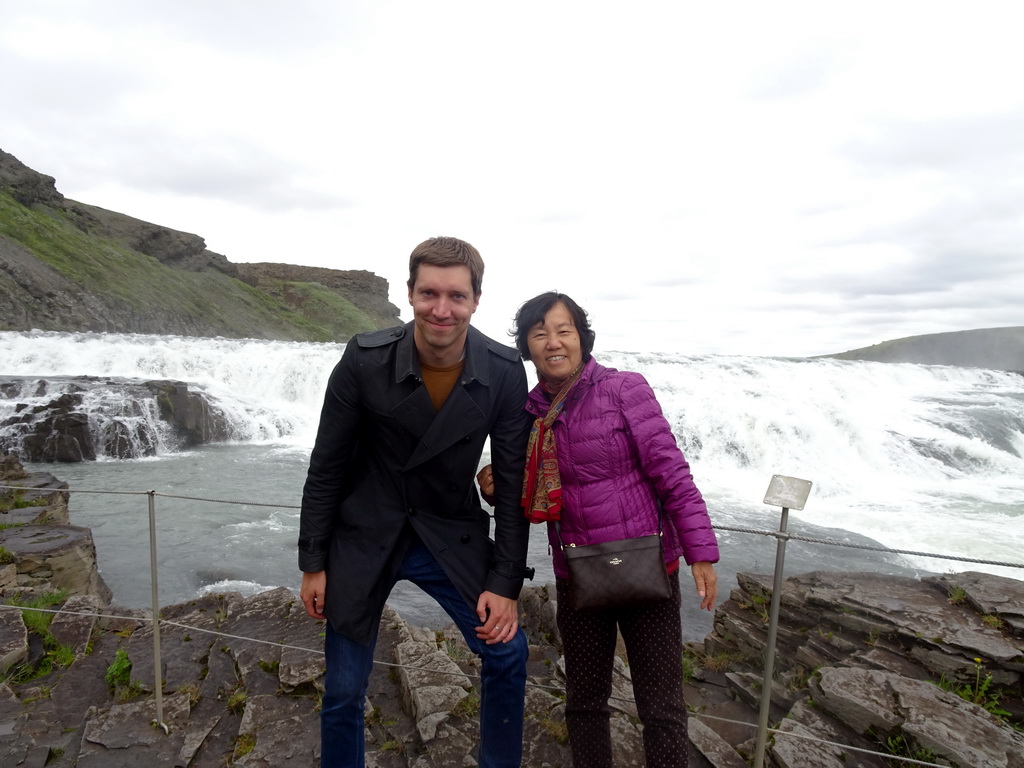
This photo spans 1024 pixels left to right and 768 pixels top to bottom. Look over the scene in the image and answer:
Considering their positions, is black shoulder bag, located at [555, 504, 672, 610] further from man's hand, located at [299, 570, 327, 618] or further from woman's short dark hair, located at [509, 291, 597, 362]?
man's hand, located at [299, 570, 327, 618]

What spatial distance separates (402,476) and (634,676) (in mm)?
1105

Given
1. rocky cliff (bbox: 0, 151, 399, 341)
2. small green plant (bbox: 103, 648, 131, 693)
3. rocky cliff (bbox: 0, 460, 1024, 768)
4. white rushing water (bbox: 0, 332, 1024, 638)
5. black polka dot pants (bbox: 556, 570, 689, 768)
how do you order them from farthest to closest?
rocky cliff (bbox: 0, 151, 399, 341)
white rushing water (bbox: 0, 332, 1024, 638)
small green plant (bbox: 103, 648, 131, 693)
rocky cliff (bbox: 0, 460, 1024, 768)
black polka dot pants (bbox: 556, 570, 689, 768)

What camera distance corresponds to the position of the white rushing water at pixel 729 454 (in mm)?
8625

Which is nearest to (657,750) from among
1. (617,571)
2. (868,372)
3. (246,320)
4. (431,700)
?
(617,571)

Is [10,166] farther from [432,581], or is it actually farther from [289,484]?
[432,581]

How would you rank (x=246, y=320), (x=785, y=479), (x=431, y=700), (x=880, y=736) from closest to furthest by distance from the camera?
(x=785, y=479) → (x=880, y=736) → (x=431, y=700) → (x=246, y=320)

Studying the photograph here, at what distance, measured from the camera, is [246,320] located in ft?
161

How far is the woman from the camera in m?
2.09

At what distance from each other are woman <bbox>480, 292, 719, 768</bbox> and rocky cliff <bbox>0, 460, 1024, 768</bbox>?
611 millimetres

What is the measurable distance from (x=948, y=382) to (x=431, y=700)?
101ft

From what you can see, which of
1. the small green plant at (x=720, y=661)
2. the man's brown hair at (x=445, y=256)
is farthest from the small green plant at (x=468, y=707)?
the small green plant at (x=720, y=661)

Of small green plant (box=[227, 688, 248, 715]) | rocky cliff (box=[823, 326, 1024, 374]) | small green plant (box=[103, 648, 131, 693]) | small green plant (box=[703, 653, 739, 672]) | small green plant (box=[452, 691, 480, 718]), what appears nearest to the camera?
small green plant (box=[452, 691, 480, 718])

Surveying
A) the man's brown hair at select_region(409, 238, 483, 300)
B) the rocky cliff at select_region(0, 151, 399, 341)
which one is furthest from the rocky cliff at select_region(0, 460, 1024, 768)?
the rocky cliff at select_region(0, 151, 399, 341)

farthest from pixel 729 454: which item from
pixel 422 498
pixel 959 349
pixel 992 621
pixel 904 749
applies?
pixel 959 349
